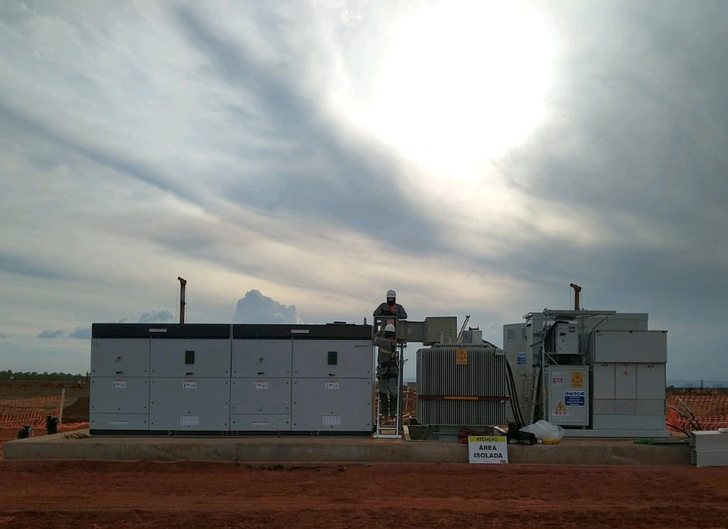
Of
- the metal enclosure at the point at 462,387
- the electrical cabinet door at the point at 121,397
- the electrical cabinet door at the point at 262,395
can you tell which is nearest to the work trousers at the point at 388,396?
the metal enclosure at the point at 462,387

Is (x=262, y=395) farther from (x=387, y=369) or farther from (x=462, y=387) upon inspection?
(x=462, y=387)

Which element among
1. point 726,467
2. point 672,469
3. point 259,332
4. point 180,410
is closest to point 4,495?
point 180,410

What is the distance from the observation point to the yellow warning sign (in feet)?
49.0

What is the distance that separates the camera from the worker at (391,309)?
16.0 meters

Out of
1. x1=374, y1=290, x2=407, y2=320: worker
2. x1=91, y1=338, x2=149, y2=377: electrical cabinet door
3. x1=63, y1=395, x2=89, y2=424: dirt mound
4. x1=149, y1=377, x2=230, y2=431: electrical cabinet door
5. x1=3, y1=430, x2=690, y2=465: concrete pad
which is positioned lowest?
x1=63, y1=395, x2=89, y2=424: dirt mound

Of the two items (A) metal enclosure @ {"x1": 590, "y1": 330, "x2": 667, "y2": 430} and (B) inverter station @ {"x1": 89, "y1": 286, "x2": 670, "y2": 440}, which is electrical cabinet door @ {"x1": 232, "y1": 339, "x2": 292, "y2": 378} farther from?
(A) metal enclosure @ {"x1": 590, "y1": 330, "x2": 667, "y2": 430}

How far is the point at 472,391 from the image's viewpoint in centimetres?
1489

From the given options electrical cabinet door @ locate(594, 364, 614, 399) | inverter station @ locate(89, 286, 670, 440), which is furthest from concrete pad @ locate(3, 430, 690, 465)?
electrical cabinet door @ locate(594, 364, 614, 399)

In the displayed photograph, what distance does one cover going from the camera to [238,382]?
15.4 metres

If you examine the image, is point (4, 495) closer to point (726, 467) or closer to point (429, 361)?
point (429, 361)

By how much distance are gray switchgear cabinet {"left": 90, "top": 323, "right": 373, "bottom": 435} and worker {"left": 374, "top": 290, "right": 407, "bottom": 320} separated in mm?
722

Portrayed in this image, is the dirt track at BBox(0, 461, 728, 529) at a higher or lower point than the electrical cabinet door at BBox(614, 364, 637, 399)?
lower

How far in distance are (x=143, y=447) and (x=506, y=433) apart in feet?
24.0

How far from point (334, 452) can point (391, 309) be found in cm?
338
